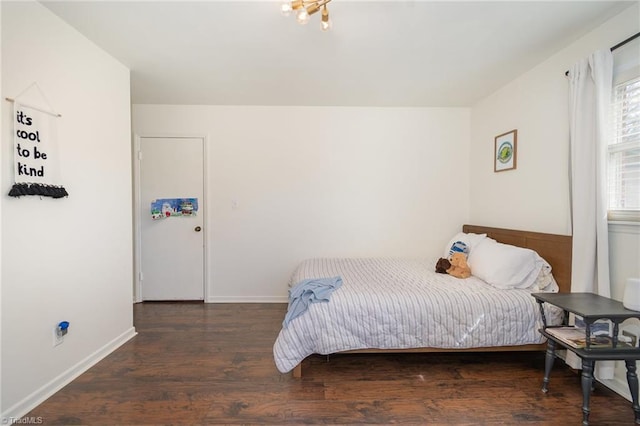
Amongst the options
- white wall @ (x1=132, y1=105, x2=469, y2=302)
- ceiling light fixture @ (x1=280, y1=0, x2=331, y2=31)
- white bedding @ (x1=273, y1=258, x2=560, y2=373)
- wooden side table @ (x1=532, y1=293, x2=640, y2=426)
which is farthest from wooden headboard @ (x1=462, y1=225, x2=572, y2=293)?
ceiling light fixture @ (x1=280, y1=0, x2=331, y2=31)

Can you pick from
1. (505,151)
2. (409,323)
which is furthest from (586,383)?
(505,151)

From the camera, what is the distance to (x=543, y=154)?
2346mm

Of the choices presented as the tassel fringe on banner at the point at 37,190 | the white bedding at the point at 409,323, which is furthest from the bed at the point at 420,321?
the tassel fringe on banner at the point at 37,190

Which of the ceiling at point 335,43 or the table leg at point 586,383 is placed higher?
the ceiling at point 335,43

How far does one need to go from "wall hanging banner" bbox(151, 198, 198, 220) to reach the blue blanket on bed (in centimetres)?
201

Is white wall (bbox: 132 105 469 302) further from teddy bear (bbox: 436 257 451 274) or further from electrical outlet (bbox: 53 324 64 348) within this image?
electrical outlet (bbox: 53 324 64 348)

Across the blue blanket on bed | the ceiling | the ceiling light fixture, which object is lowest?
the blue blanket on bed

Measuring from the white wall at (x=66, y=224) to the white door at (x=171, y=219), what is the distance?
0.88 metres

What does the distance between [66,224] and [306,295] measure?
174cm

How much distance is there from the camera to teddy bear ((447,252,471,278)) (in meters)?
2.43

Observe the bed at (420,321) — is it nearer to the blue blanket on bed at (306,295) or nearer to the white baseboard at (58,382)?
the blue blanket on bed at (306,295)

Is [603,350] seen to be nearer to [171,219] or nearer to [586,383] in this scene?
[586,383]

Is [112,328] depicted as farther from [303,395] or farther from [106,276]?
[303,395]

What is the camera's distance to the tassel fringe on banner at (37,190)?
1504 millimetres
